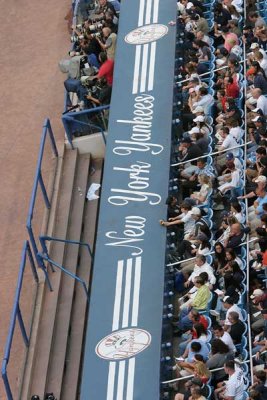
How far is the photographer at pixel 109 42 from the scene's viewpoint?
24.7 meters

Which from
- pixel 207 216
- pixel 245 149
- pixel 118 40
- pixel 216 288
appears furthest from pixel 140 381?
pixel 118 40

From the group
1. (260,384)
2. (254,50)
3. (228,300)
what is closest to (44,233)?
(228,300)

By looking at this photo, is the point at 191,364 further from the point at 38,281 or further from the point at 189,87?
the point at 189,87

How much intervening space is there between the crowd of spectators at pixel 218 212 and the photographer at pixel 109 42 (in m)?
1.48

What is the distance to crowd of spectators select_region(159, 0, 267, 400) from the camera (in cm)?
1780

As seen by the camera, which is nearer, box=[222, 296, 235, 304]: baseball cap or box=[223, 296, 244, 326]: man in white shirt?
box=[223, 296, 244, 326]: man in white shirt

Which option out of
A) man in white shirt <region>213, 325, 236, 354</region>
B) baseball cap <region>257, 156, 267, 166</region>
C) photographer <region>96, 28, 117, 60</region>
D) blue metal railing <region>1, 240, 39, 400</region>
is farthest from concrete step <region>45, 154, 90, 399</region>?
baseball cap <region>257, 156, 267, 166</region>

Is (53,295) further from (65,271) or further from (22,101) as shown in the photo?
(22,101)

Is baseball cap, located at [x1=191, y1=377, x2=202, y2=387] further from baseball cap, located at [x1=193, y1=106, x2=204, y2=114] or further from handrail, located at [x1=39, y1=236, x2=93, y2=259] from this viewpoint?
baseball cap, located at [x1=193, y1=106, x2=204, y2=114]

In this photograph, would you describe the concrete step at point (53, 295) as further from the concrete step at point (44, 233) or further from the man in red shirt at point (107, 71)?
the man in red shirt at point (107, 71)

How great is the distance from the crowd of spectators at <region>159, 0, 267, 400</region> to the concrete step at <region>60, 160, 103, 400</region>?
6.64ft

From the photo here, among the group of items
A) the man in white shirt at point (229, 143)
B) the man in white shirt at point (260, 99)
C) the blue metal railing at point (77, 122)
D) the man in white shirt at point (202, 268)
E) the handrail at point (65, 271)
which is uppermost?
the blue metal railing at point (77, 122)

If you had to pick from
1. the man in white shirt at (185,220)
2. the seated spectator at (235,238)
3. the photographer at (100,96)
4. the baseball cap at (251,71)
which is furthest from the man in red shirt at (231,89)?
the seated spectator at (235,238)

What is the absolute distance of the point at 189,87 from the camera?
22969 millimetres
